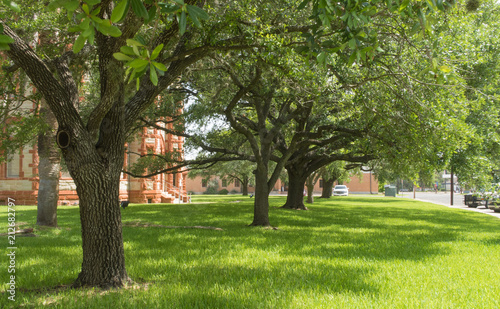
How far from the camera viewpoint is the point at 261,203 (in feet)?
39.5

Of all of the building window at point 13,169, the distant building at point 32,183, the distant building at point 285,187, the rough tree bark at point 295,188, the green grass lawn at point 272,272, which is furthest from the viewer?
the distant building at point 285,187

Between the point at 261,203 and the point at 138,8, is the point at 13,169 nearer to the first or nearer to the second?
the point at 261,203

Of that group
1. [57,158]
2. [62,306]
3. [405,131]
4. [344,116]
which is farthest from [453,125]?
[57,158]

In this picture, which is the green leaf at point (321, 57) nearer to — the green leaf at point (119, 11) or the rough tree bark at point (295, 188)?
the green leaf at point (119, 11)

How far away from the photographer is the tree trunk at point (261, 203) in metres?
11.9

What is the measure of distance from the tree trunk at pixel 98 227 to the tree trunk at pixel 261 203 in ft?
24.6

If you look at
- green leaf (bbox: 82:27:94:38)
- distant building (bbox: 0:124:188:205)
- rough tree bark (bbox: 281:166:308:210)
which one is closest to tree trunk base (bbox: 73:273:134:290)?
green leaf (bbox: 82:27:94:38)

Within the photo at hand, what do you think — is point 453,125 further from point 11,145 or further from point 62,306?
point 11,145

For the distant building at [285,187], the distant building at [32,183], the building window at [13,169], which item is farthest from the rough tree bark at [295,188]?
the distant building at [285,187]

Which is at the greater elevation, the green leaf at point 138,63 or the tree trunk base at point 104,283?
the green leaf at point 138,63

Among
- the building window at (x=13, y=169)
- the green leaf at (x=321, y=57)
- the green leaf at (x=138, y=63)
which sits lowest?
the building window at (x=13, y=169)

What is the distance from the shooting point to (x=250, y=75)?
11.9 m

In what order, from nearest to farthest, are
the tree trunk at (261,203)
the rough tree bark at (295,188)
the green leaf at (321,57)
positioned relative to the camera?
1. the green leaf at (321,57)
2. the tree trunk at (261,203)
3. the rough tree bark at (295,188)

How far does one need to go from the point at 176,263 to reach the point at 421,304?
377 cm
